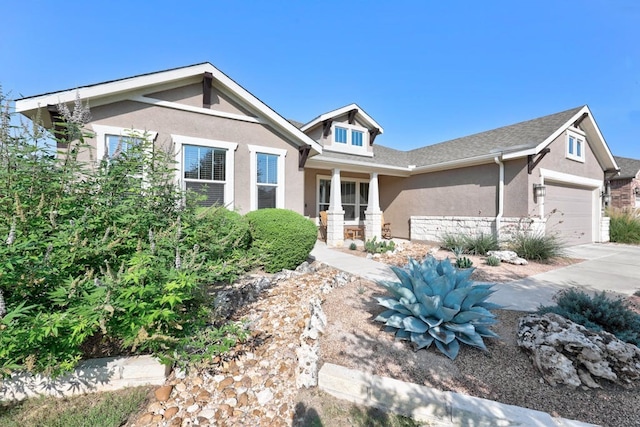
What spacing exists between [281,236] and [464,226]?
8.03 metres

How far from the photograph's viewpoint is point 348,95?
38.9 ft

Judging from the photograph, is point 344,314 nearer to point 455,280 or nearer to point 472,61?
point 455,280

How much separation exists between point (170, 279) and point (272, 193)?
222 inches

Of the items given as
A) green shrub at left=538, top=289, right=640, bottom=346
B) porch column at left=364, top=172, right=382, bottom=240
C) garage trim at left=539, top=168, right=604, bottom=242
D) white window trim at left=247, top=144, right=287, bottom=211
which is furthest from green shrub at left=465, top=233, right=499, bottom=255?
white window trim at left=247, top=144, right=287, bottom=211

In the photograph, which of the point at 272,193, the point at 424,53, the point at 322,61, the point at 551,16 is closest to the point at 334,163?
the point at 272,193

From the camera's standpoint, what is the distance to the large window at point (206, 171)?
654cm

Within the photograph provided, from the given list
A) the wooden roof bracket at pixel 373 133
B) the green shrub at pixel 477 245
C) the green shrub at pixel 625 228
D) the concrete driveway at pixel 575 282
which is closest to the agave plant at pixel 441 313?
the concrete driveway at pixel 575 282

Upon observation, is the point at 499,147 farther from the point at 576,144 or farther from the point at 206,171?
the point at 206,171

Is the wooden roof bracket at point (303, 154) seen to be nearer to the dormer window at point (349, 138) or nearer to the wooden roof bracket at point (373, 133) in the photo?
the dormer window at point (349, 138)

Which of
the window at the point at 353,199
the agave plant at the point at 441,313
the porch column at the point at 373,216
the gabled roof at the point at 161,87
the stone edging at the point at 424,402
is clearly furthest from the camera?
the window at the point at 353,199

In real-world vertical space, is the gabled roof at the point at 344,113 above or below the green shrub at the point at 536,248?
above

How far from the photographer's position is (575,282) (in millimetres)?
5348

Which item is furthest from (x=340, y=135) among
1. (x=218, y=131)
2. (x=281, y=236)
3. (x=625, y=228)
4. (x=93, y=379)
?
(x=625, y=228)

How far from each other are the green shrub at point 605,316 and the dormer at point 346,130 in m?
9.15
